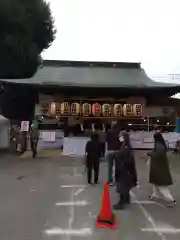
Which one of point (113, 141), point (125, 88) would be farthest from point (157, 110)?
point (113, 141)

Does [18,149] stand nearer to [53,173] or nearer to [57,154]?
[57,154]

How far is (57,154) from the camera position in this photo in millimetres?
21047

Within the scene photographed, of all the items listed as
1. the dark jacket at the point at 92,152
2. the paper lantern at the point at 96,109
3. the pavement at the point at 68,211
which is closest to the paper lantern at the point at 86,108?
the paper lantern at the point at 96,109

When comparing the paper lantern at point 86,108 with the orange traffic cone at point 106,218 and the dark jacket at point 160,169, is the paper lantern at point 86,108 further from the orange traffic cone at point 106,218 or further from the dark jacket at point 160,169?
the orange traffic cone at point 106,218

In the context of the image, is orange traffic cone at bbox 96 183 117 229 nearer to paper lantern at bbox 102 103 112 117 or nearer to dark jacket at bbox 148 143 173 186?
dark jacket at bbox 148 143 173 186

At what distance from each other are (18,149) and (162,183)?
50.3ft

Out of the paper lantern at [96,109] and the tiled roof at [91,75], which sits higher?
the tiled roof at [91,75]

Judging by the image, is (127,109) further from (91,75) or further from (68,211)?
(68,211)

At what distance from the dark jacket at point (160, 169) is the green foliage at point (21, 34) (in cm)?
2421

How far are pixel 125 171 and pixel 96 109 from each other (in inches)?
628

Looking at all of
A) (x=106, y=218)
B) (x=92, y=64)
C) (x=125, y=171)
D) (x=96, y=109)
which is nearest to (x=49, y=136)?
(x=96, y=109)

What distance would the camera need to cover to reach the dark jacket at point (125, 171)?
849 centimetres

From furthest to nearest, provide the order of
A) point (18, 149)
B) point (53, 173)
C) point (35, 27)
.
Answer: point (35, 27) → point (18, 149) → point (53, 173)

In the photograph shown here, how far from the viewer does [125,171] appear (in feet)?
27.9
